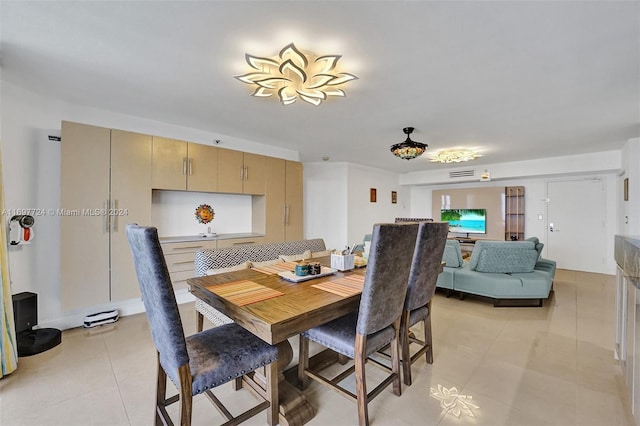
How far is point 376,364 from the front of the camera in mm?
1980

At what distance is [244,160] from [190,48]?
2.20 metres

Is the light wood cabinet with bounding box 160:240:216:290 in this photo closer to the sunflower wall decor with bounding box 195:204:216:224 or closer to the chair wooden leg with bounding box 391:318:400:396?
the sunflower wall decor with bounding box 195:204:216:224

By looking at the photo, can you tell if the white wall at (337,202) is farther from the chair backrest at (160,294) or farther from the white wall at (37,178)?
the chair backrest at (160,294)

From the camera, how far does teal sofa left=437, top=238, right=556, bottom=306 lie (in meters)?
3.39

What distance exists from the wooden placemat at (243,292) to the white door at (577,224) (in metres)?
6.91

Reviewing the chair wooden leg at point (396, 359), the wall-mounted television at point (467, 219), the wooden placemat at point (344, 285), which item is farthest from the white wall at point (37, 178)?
the wall-mounted television at point (467, 219)

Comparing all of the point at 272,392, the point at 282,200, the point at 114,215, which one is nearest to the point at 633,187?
the point at 282,200

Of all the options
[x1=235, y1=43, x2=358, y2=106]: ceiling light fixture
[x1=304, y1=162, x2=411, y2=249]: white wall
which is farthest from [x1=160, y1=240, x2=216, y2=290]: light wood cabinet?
[x1=304, y1=162, x2=411, y2=249]: white wall

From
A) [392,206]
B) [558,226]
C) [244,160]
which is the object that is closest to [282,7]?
[244,160]

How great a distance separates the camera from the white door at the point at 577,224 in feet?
Answer: 17.8

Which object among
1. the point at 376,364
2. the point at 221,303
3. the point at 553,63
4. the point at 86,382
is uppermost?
the point at 553,63

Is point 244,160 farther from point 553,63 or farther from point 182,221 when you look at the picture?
point 553,63

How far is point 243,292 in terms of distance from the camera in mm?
1576

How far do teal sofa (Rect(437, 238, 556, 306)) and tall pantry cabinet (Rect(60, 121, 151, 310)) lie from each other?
4144 millimetres
